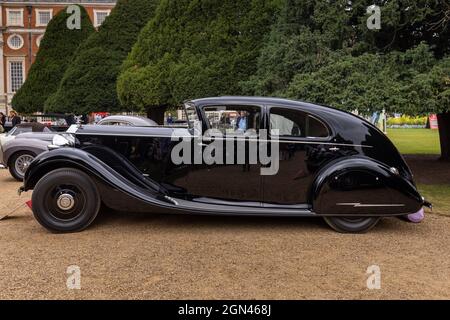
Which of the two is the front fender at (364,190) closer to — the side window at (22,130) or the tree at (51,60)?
the side window at (22,130)

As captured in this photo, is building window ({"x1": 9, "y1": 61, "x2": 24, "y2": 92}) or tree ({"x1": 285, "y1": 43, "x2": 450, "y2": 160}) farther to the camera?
building window ({"x1": 9, "y1": 61, "x2": 24, "y2": 92})

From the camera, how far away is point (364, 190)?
5480 mm

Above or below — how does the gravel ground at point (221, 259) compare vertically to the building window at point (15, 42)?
below

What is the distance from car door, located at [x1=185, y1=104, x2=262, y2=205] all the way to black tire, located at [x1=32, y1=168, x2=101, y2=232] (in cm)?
126

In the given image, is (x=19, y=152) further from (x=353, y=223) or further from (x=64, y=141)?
(x=353, y=223)

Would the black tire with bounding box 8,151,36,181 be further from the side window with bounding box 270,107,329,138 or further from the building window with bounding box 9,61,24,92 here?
the building window with bounding box 9,61,24,92

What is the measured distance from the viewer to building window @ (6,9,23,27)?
59.6 meters

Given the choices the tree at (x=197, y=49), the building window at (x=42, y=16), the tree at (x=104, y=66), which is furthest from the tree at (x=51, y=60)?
the building window at (x=42, y=16)

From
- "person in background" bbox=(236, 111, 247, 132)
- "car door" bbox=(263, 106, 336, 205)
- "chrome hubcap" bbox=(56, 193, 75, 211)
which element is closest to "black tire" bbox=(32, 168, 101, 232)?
"chrome hubcap" bbox=(56, 193, 75, 211)

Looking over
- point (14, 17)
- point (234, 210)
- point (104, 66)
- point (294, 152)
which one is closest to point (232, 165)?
point (234, 210)

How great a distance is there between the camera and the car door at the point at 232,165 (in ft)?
18.5

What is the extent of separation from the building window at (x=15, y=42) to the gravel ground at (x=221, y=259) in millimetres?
61363

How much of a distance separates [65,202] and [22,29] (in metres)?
62.2

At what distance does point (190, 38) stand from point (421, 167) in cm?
739
